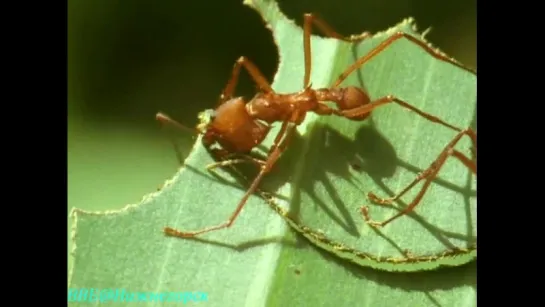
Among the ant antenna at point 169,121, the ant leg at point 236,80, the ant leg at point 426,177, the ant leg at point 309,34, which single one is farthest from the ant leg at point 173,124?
the ant leg at point 426,177

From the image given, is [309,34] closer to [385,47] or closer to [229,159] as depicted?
[385,47]

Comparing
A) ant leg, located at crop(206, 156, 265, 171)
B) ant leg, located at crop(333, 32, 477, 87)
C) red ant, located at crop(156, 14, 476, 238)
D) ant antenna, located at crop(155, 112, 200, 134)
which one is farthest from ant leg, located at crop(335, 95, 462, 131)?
ant antenna, located at crop(155, 112, 200, 134)

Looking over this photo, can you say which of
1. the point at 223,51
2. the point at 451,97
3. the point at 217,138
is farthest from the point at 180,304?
the point at 451,97

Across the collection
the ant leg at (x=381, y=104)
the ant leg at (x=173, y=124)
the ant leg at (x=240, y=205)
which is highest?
the ant leg at (x=381, y=104)

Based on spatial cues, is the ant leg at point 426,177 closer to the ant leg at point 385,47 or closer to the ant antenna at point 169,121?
the ant leg at point 385,47

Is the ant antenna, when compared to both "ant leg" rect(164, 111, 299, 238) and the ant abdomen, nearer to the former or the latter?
"ant leg" rect(164, 111, 299, 238)

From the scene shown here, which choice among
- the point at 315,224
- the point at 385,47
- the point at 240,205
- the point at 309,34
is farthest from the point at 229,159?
the point at 385,47
